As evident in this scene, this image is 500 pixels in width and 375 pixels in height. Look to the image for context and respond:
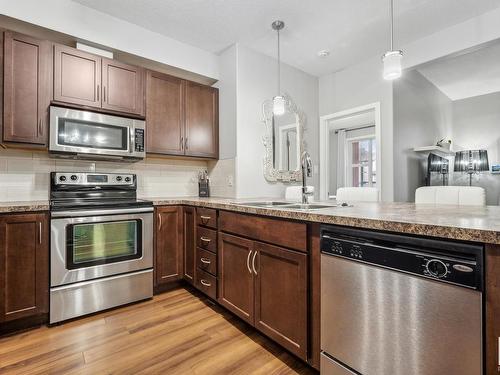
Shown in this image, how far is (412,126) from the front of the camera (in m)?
3.46

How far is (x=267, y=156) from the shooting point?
3238 mm

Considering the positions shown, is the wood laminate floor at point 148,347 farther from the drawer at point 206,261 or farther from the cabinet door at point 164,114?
the cabinet door at point 164,114

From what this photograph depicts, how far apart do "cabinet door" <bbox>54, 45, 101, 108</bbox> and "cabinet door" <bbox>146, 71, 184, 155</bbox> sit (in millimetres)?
466

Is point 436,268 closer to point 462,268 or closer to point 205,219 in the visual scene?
point 462,268

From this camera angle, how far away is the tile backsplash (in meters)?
2.33

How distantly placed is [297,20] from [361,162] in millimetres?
3350

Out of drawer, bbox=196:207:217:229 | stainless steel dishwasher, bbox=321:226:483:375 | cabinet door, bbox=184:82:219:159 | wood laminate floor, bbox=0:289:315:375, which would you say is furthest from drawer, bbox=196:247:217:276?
cabinet door, bbox=184:82:219:159

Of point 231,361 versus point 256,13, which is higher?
point 256,13

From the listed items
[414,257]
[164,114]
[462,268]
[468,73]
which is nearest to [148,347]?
[414,257]

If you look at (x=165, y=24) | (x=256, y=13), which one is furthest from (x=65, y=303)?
(x=256, y=13)

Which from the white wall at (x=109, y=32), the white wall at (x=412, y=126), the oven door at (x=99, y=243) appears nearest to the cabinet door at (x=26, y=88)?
the white wall at (x=109, y=32)

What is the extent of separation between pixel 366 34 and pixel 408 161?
159cm

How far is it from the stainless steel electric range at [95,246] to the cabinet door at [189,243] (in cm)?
32

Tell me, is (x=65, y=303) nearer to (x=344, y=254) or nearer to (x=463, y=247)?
(x=344, y=254)
